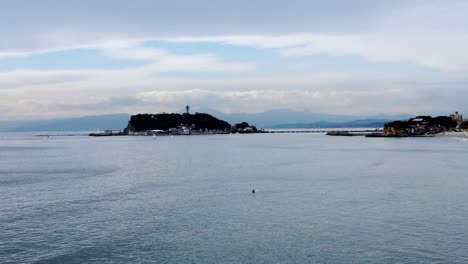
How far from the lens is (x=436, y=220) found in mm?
23500

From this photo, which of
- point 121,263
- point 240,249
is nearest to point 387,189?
point 240,249

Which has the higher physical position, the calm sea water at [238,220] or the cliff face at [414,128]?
the cliff face at [414,128]

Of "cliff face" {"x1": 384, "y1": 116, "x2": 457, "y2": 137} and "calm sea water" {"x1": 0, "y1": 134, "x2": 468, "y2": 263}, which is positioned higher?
"cliff face" {"x1": 384, "y1": 116, "x2": 457, "y2": 137}

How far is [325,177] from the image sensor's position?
43.5m

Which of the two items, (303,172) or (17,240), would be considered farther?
(303,172)

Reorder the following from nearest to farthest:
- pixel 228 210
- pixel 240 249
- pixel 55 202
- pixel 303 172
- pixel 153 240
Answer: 1. pixel 240 249
2. pixel 153 240
3. pixel 228 210
4. pixel 55 202
5. pixel 303 172

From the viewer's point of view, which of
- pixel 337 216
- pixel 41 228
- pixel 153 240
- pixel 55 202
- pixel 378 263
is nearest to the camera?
pixel 378 263

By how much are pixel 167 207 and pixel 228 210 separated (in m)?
4.09

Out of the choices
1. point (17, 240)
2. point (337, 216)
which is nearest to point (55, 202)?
point (17, 240)

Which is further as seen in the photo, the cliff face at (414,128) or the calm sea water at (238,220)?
the cliff face at (414,128)

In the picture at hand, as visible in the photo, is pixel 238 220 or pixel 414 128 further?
pixel 414 128

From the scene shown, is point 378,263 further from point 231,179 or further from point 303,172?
point 303,172

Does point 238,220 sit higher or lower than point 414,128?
lower

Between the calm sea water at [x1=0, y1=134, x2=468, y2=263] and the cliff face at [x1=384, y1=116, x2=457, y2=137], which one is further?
the cliff face at [x1=384, y1=116, x2=457, y2=137]
